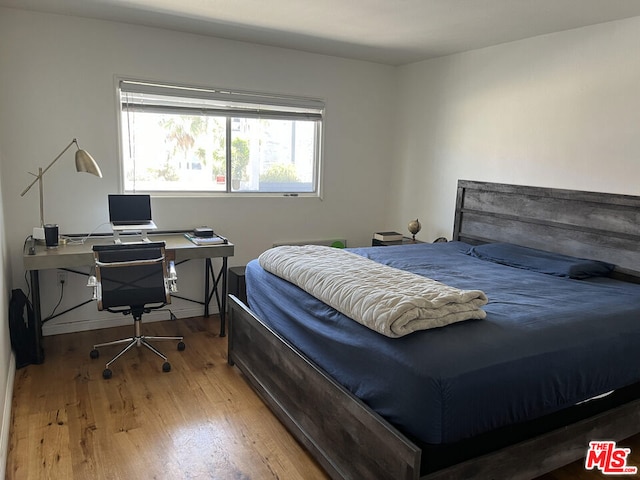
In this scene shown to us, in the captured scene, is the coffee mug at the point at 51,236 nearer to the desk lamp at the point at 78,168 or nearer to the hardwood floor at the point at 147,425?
the desk lamp at the point at 78,168

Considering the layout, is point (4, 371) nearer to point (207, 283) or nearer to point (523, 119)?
point (207, 283)

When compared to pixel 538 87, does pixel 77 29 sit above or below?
above

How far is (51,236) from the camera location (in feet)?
11.0

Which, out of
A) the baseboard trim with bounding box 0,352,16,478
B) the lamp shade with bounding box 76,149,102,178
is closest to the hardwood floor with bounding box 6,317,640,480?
the baseboard trim with bounding box 0,352,16,478

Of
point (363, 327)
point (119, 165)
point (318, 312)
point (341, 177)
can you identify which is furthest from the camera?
point (341, 177)

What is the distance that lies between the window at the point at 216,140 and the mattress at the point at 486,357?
6.38 ft

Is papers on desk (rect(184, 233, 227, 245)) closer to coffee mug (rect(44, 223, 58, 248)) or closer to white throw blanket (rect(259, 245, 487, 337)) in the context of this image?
coffee mug (rect(44, 223, 58, 248))

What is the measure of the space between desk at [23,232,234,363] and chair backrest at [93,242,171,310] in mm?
377

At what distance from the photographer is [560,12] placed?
297 cm

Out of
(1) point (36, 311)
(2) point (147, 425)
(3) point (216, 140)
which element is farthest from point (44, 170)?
(2) point (147, 425)

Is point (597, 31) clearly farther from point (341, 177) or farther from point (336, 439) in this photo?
point (336, 439)

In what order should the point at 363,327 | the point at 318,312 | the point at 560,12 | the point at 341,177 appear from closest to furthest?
the point at 363,327, the point at 318,312, the point at 560,12, the point at 341,177

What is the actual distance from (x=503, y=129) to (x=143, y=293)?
300cm

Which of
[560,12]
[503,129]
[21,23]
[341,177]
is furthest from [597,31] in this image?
[21,23]
